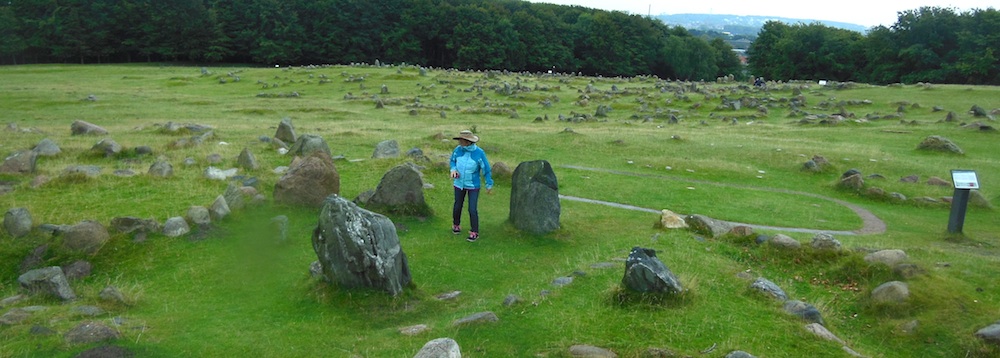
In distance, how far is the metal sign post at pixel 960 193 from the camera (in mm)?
15531

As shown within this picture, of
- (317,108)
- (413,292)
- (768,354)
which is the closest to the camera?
(768,354)

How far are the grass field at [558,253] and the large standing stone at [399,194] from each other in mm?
345

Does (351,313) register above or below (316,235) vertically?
below

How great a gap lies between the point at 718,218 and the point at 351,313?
11087 millimetres

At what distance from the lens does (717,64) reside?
116 metres

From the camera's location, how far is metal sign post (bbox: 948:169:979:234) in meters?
15.5

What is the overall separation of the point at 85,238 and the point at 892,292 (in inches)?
542

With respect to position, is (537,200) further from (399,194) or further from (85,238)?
(85,238)

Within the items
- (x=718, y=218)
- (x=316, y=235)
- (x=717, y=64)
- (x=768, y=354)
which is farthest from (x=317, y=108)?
(x=717, y=64)

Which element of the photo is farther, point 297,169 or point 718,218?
point 718,218

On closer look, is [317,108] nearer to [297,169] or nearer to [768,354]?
[297,169]

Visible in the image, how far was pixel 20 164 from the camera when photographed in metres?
18.6

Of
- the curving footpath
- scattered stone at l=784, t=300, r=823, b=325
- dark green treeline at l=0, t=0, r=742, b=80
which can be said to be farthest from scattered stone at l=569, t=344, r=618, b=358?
dark green treeline at l=0, t=0, r=742, b=80

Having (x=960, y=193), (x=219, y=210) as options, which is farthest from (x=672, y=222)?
(x=219, y=210)
